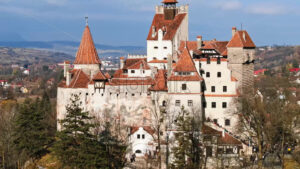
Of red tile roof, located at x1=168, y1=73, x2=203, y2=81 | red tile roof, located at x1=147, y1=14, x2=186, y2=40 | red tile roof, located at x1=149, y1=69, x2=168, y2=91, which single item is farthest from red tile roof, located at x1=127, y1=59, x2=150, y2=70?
red tile roof, located at x1=168, y1=73, x2=203, y2=81

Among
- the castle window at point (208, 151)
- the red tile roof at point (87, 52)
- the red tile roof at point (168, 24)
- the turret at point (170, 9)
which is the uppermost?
the turret at point (170, 9)

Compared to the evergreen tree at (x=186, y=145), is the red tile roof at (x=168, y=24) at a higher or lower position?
higher

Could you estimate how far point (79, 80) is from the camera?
81.6 metres

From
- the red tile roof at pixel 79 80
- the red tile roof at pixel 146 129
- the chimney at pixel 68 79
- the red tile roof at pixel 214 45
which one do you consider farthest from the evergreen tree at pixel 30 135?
the red tile roof at pixel 214 45

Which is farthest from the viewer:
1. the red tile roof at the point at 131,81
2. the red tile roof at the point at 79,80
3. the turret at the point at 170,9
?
the turret at the point at 170,9

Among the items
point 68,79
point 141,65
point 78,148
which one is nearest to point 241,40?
point 141,65

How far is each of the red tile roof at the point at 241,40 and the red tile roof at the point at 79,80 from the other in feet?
74.9

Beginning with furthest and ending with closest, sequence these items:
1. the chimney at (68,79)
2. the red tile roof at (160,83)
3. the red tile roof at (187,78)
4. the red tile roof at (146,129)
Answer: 1. the chimney at (68,79)
2. the red tile roof at (160,83)
3. the red tile roof at (146,129)
4. the red tile roof at (187,78)

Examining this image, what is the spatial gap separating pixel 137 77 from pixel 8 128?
2097 cm

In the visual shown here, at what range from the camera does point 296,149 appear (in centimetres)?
6456

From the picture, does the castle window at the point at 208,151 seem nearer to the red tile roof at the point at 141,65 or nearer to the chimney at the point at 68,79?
the red tile roof at the point at 141,65

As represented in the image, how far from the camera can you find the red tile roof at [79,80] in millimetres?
80875

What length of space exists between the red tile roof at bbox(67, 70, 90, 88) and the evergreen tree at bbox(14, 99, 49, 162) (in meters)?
7.52

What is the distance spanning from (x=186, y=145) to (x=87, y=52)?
30032 millimetres
